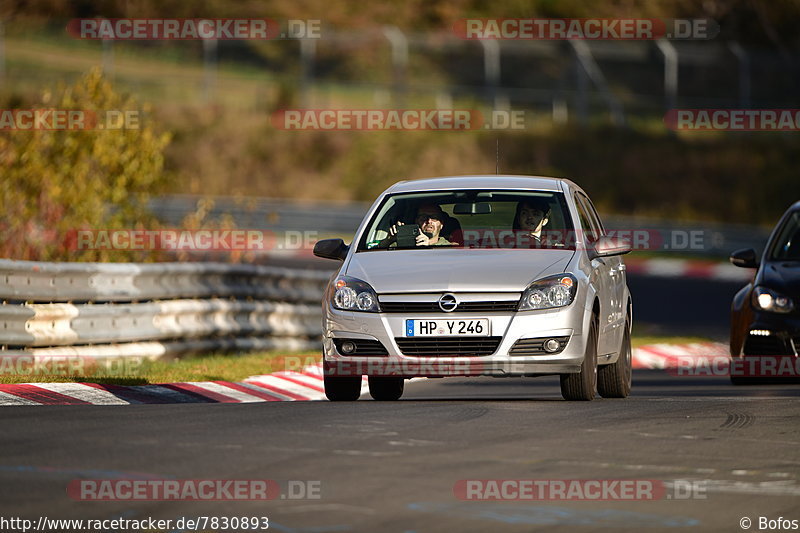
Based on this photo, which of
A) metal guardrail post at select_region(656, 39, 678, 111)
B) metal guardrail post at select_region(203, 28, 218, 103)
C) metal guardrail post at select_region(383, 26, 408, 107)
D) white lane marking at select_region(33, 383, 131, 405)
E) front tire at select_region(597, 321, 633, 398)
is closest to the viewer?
white lane marking at select_region(33, 383, 131, 405)

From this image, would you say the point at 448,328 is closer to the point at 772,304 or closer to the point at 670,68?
the point at 772,304

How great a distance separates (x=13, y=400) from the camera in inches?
445

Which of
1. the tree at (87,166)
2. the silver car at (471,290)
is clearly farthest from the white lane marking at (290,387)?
the tree at (87,166)

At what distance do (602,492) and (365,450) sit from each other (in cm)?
154

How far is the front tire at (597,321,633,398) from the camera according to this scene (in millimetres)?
12906

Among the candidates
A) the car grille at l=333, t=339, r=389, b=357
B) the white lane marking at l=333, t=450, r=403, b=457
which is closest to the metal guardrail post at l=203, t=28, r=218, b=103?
the car grille at l=333, t=339, r=389, b=357

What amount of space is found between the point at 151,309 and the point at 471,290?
567cm

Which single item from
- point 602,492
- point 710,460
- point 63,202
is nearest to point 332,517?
point 602,492

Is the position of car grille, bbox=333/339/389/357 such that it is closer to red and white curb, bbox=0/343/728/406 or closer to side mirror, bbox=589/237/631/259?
red and white curb, bbox=0/343/728/406

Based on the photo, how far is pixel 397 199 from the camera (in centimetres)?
1274

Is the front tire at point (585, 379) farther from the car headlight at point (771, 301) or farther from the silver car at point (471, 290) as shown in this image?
the car headlight at point (771, 301)

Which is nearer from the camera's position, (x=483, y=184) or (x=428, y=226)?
(x=428, y=226)

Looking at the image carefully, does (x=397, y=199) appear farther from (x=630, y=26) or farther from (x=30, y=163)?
(x=630, y=26)

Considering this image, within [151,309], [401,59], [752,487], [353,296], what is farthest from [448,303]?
[401,59]
